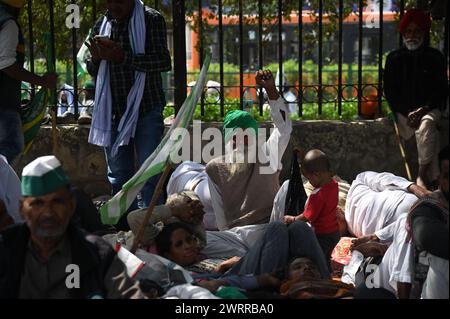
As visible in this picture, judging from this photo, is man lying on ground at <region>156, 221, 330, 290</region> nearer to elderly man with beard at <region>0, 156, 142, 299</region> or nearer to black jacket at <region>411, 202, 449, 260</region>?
black jacket at <region>411, 202, 449, 260</region>

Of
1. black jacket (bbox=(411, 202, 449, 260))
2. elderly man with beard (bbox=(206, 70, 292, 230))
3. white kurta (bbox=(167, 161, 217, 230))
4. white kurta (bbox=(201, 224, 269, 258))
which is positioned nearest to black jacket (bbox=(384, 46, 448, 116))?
elderly man with beard (bbox=(206, 70, 292, 230))

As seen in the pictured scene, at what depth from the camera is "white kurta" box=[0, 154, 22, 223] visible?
5887mm

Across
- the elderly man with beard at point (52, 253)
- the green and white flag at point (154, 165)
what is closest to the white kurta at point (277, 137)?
the green and white flag at point (154, 165)

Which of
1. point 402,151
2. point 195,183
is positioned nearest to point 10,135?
point 195,183

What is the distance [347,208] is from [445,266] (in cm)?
298

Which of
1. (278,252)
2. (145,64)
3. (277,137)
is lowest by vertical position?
(278,252)

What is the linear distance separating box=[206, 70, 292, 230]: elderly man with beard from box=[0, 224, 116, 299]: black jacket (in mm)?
2611

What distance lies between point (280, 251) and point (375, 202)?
1782 mm

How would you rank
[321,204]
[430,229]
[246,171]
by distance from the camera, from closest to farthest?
[430,229] < [321,204] < [246,171]

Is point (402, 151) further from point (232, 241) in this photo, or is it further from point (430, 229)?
point (430, 229)

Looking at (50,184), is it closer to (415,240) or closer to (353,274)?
(415,240)

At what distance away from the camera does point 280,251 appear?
548 cm

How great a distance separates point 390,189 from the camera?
283 inches
